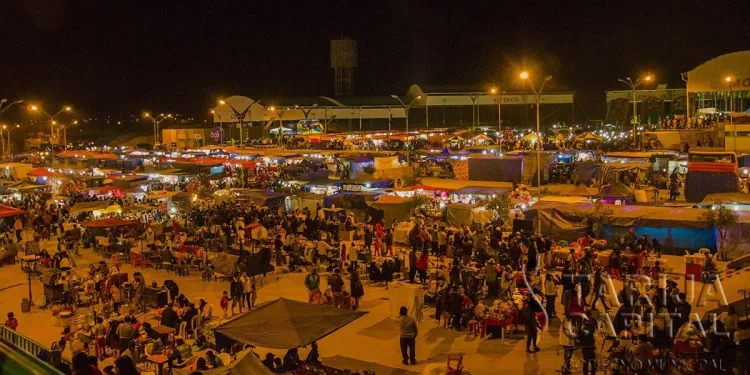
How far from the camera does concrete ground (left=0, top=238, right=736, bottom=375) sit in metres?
11.5

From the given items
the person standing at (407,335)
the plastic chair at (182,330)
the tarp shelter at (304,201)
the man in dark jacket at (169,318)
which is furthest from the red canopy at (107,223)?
the person standing at (407,335)

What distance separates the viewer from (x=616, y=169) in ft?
106

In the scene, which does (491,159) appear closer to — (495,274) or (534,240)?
(534,240)

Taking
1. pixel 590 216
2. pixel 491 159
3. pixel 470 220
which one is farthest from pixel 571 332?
pixel 491 159

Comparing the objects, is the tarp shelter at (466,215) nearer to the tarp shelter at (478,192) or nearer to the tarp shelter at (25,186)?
the tarp shelter at (478,192)

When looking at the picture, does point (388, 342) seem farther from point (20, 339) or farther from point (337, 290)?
point (20, 339)

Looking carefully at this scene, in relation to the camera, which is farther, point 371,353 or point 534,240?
point 534,240

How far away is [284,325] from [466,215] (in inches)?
542

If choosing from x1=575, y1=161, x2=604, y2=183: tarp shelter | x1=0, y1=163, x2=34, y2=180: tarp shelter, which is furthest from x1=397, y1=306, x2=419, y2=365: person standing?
x1=0, y1=163, x2=34, y2=180: tarp shelter

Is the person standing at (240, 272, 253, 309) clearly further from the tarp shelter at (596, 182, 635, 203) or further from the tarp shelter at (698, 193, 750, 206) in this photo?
the tarp shelter at (698, 193, 750, 206)

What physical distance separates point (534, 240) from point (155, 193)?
54.3 ft

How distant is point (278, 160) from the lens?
147ft

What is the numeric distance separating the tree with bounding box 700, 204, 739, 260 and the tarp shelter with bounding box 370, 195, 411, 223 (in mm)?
9742

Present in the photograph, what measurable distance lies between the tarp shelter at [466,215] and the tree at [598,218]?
3584mm
